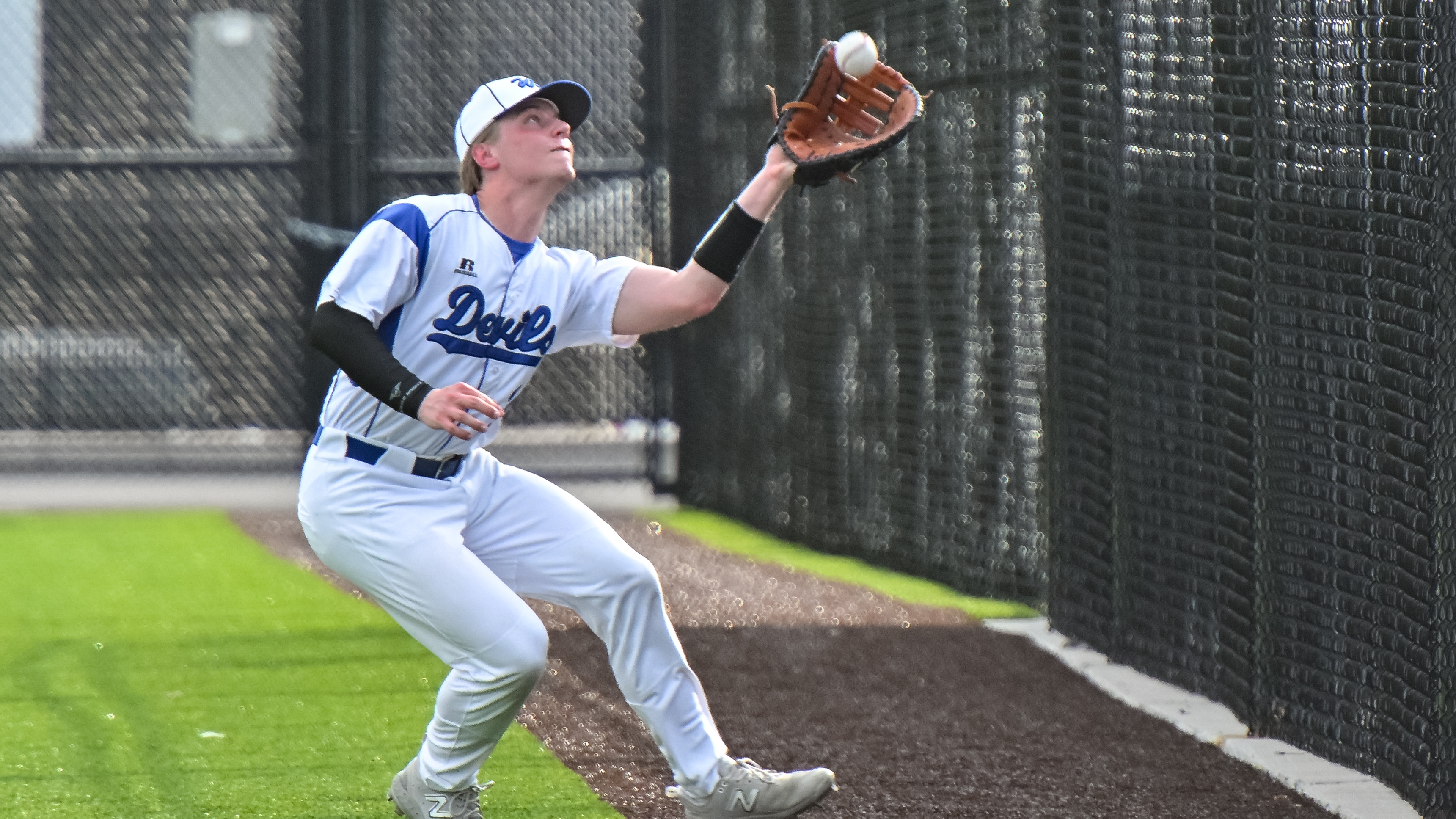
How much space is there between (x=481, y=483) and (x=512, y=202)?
2.18 feet

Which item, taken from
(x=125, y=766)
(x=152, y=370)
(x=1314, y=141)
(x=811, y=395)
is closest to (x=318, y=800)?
(x=125, y=766)

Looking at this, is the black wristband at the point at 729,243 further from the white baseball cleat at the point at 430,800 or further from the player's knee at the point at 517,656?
the white baseball cleat at the point at 430,800

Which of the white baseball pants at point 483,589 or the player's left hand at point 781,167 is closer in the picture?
the white baseball pants at point 483,589

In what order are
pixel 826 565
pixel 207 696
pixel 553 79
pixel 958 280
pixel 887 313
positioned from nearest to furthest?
pixel 207 696 → pixel 958 280 → pixel 887 313 → pixel 826 565 → pixel 553 79

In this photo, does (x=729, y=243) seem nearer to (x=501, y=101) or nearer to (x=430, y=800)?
(x=501, y=101)

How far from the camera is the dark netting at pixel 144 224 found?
10898 millimetres

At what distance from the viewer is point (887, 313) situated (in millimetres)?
8258

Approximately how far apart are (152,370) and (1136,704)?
7403mm

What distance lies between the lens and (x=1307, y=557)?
4.91 metres

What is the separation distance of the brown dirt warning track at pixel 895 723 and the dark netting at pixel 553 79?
3.54m

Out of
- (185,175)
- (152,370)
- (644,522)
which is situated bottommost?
(644,522)

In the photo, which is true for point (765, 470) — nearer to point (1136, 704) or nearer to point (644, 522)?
point (644, 522)

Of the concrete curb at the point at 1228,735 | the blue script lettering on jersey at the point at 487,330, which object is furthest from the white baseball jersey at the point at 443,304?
the concrete curb at the point at 1228,735

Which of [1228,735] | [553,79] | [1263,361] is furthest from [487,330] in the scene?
[553,79]
